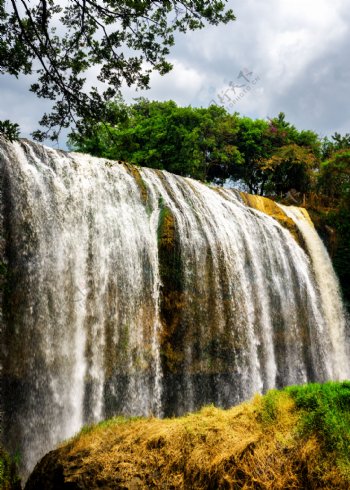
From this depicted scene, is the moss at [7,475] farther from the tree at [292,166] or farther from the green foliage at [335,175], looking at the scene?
the tree at [292,166]

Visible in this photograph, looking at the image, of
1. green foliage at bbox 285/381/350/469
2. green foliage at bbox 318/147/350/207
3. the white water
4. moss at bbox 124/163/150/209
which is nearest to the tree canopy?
Answer: green foliage at bbox 318/147/350/207

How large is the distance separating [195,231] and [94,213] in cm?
315

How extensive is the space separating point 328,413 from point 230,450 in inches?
40.3

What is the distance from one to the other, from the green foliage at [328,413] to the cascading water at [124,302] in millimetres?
4984

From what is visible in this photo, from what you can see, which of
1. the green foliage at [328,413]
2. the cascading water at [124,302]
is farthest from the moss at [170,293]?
the green foliage at [328,413]

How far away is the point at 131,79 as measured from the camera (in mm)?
5734

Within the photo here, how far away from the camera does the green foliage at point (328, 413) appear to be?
3.79 m

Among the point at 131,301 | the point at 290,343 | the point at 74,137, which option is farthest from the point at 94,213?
the point at 290,343

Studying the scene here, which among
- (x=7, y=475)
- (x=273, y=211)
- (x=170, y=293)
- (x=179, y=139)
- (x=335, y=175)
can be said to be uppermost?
(x=179, y=139)

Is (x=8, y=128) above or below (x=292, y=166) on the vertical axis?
below

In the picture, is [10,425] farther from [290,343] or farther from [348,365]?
[348,365]

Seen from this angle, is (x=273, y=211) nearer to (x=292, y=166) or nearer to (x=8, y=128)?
(x=292, y=166)

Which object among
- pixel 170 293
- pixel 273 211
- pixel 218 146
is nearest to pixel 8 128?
pixel 170 293

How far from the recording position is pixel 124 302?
1029 cm
